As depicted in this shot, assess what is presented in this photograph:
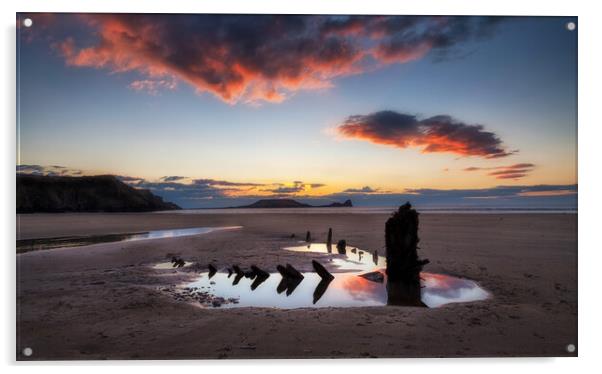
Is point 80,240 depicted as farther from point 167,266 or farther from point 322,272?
point 322,272

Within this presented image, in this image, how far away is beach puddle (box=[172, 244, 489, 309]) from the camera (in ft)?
23.1

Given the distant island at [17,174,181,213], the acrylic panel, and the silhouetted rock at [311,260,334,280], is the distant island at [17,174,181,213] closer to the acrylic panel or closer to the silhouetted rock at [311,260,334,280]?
the acrylic panel

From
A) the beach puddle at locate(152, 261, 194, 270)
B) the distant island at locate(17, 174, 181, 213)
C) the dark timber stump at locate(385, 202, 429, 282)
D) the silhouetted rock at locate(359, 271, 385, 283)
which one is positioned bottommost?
the silhouetted rock at locate(359, 271, 385, 283)

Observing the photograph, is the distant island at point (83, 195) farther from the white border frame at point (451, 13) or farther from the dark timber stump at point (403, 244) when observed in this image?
the dark timber stump at point (403, 244)

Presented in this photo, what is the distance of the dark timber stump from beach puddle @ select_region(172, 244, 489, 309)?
261 mm

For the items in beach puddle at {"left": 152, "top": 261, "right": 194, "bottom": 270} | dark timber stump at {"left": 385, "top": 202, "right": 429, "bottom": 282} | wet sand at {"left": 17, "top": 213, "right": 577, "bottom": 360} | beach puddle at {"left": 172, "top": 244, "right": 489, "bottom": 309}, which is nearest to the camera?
wet sand at {"left": 17, "top": 213, "right": 577, "bottom": 360}

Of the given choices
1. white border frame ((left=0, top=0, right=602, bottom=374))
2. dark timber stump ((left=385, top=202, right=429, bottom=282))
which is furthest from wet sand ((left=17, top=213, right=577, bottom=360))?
dark timber stump ((left=385, top=202, right=429, bottom=282))

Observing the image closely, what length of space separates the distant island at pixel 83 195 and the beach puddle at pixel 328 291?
208cm

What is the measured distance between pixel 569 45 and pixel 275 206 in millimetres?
6387

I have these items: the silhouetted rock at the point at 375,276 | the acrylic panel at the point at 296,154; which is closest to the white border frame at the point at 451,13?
the acrylic panel at the point at 296,154

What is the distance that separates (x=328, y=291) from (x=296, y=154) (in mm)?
3089

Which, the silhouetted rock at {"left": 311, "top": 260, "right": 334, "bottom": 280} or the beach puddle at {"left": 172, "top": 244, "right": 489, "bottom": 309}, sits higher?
the silhouetted rock at {"left": 311, "top": 260, "right": 334, "bottom": 280}

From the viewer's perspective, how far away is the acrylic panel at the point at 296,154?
19.1ft
